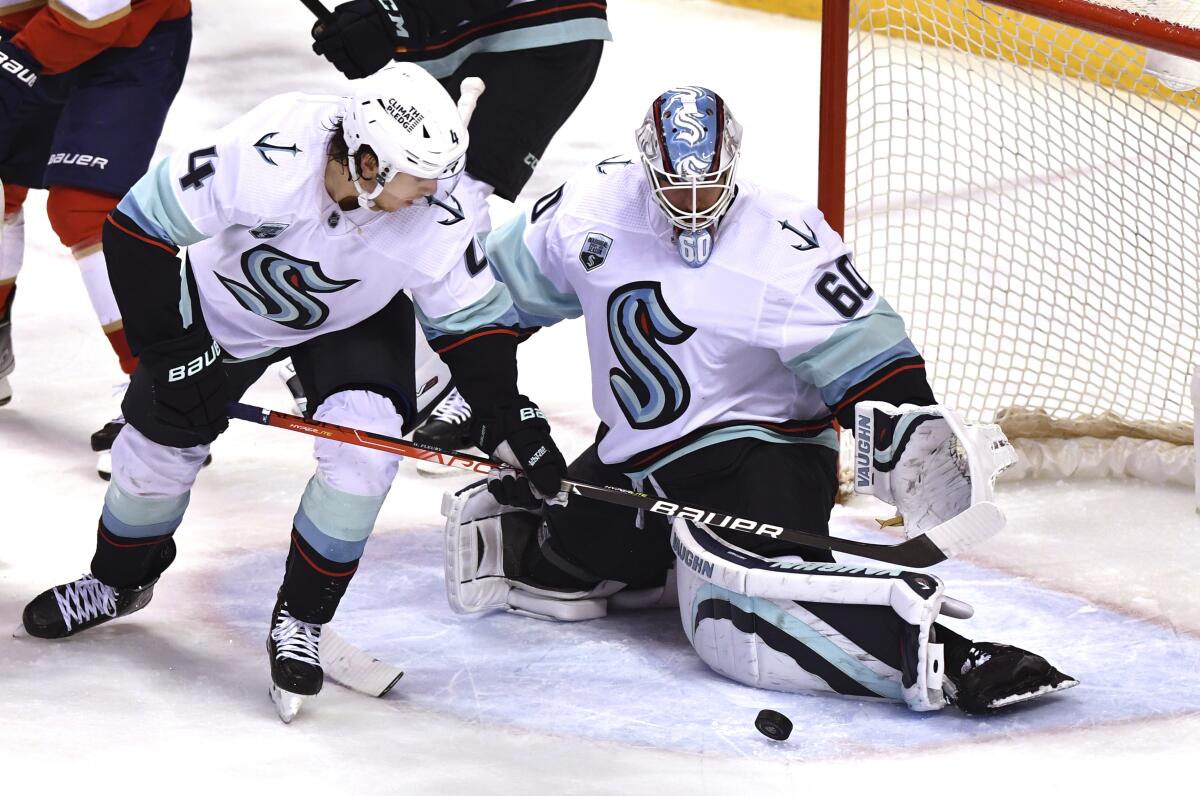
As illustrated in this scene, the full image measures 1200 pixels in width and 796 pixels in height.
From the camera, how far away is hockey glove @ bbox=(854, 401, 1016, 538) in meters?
2.77

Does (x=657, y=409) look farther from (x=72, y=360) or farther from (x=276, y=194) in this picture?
(x=72, y=360)

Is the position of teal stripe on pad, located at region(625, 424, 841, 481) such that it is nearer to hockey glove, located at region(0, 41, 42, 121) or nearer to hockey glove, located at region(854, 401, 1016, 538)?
hockey glove, located at region(854, 401, 1016, 538)

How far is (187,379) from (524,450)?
0.56 metres

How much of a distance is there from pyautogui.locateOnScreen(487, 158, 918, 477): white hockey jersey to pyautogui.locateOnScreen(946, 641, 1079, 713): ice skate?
1.62 feet

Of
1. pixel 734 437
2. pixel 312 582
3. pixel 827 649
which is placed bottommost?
pixel 827 649

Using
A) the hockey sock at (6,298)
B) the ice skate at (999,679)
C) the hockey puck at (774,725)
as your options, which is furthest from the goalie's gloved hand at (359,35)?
the ice skate at (999,679)

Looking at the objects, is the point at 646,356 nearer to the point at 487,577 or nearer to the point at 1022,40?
the point at 487,577

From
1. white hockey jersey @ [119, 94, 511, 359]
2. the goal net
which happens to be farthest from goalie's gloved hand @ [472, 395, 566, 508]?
the goal net

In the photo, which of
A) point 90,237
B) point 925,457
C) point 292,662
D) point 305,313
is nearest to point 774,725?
point 925,457

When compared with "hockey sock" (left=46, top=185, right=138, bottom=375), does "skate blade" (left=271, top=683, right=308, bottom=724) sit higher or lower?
lower

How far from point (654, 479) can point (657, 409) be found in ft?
0.47

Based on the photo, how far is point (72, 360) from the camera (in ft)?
15.1

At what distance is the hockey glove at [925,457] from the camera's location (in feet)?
9.09

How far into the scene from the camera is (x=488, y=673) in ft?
9.68
